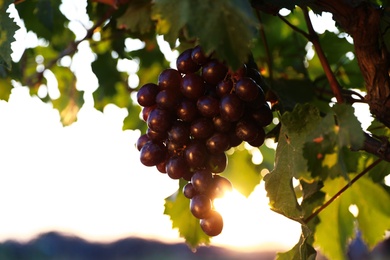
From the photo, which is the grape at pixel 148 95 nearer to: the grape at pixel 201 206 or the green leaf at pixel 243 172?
the grape at pixel 201 206

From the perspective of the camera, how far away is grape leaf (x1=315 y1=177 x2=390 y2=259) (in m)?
1.14

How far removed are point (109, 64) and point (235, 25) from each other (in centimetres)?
112

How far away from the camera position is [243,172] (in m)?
1.50

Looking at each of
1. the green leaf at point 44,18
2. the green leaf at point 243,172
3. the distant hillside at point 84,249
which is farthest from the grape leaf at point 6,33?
the distant hillside at point 84,249

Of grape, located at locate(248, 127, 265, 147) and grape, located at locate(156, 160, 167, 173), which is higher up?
grape, located at locate(156, 160, 167, 173)

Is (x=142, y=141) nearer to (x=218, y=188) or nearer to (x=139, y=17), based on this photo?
(x=218, y=188)

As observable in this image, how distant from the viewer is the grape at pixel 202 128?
77 centimetres

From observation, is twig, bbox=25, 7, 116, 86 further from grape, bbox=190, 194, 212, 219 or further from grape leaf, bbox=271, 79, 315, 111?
grape, bbox=190, 194, 212, 219

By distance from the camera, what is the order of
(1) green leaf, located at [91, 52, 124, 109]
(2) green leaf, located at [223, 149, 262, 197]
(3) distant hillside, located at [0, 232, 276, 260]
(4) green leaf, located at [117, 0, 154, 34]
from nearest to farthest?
1. (4) green leaf, located at [117, 0, 154, 34]
2. (2) green leaf, located at [223, 149, 262, 197]
3. (1) green leaf, located at [91, 52, 124, 109]
4. (3) distant hillside, located at [0, 232, 276, 260]

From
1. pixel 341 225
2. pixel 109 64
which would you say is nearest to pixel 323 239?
pixel 341 225

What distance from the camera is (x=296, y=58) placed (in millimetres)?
1481

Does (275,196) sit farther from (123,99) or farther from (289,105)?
(123,99)

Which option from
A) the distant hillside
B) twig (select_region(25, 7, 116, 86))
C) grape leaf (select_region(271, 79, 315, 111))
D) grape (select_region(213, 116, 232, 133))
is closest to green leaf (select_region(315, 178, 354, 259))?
grape leaf (select_region(271, 79, 315, 111))

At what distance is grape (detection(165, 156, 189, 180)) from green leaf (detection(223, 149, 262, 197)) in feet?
2.17
